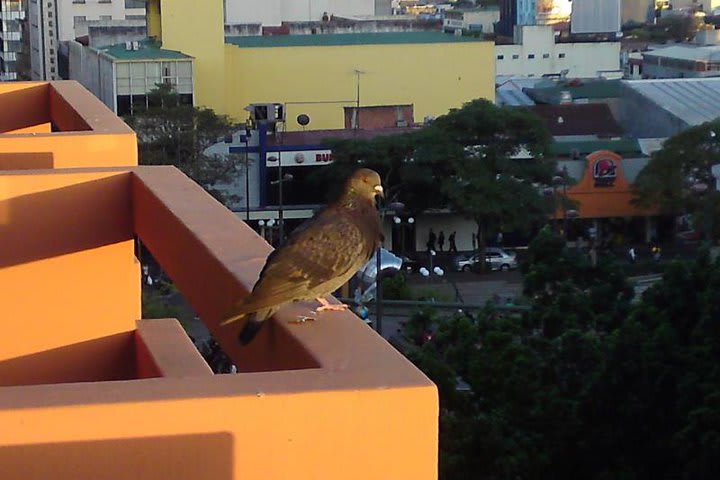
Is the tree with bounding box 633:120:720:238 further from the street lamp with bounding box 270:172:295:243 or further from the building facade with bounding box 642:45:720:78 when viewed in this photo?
the building facade with bounding box 642:45:720:78

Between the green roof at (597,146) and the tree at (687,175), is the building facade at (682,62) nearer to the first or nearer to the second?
the green roof at (597,146)

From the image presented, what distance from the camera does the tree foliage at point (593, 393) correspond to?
8.16 m

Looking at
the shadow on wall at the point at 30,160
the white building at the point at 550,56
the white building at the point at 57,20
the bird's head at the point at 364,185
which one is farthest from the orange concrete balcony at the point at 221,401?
the white building at the point at 550,56

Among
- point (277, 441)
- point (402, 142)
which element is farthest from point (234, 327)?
point (402, 142)

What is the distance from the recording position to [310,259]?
2600 mm

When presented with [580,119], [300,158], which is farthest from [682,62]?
[300,158]

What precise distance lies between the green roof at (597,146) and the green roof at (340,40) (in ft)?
18.6

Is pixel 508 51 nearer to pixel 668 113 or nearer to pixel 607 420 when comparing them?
pixel 668 113

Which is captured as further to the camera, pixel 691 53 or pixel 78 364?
pixel 691 53

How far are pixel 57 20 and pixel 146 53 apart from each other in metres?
12.3

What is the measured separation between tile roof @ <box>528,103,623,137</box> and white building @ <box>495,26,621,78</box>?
10.5 metres

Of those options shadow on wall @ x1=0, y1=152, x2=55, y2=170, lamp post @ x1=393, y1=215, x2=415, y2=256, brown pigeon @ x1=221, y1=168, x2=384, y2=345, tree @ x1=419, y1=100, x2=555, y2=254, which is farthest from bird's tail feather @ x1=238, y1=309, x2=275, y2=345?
lamp post @ x1=393, y1=215, x2=415, y2=256

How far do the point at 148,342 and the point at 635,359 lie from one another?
4.93 meters

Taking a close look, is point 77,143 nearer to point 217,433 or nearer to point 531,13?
point 217,433
